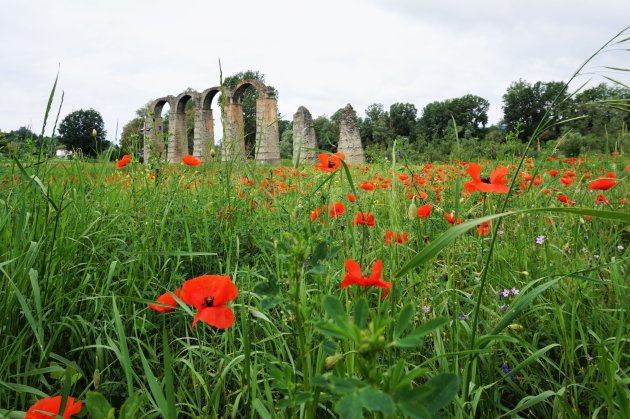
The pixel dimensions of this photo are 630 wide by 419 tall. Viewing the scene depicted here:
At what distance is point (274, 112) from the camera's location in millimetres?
17688

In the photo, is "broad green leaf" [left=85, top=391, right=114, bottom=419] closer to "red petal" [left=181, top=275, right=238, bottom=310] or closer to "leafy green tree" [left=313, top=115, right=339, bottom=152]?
"red petal" [left=181, top=275, right=238, bottom=310]

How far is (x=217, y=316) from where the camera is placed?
0.67 m

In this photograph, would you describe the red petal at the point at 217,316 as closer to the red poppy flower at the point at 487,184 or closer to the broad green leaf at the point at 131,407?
the broad green leaf at the point at 131,407

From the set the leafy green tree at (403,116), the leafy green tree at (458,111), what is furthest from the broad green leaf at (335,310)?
the leafy green tree at (403,116)

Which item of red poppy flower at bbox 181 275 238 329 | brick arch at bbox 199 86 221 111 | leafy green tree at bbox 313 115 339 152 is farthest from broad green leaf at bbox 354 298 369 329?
brick arch at bbox 199 86 221 111

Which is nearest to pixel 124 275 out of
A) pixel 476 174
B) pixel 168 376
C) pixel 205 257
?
pixel 205 257

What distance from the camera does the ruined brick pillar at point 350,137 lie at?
54.8 feet

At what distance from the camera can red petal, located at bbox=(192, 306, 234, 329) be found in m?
0.65

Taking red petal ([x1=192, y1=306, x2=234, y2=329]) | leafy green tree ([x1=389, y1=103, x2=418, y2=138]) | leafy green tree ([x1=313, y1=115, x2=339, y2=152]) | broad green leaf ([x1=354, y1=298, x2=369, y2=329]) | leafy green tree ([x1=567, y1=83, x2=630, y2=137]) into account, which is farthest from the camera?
leafy green tree ([x1=389, y1=103, x2=418, y2=138])

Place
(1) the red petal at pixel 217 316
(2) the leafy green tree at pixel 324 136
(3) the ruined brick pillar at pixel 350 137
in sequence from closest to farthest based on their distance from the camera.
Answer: (1) the red petal at pixel 217 316
(2) the leafy green tree at pixel 324 136
(3) the ruined brick pillar at pixel 350 137

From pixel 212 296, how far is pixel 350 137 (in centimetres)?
1669

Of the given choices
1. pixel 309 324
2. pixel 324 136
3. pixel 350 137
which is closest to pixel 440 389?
pixel 309 324

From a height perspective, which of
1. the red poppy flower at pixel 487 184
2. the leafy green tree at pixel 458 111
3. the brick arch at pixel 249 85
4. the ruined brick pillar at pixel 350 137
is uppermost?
the leafy green tree at pixel 458 111

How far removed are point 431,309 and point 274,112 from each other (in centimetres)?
1697
